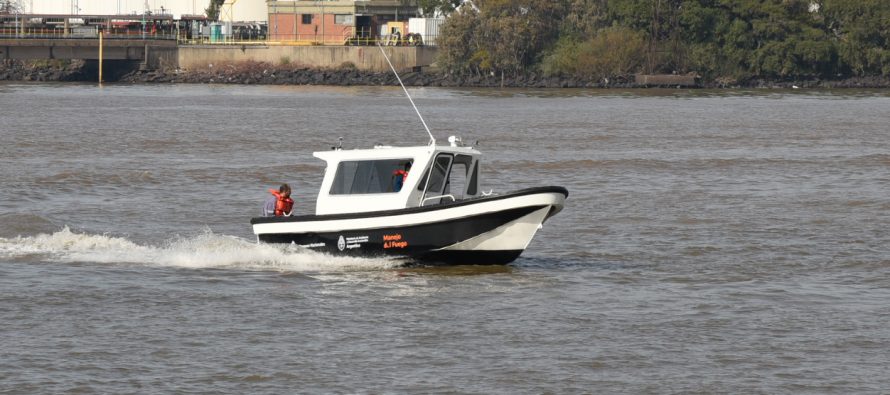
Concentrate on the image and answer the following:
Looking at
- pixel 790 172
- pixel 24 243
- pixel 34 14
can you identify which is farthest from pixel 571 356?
pixel 34 14

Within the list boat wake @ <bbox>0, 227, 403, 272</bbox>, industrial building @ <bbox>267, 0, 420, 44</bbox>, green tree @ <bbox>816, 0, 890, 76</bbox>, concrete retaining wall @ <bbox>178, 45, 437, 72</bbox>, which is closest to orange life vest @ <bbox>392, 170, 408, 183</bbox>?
boat wake @ <bbox>0, 227, 403, 272</bbox>

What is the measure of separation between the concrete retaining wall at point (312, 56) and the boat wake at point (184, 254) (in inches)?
3715

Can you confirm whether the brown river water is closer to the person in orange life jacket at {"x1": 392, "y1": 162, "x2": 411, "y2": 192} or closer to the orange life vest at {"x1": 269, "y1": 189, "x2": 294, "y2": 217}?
the orange life vest at {"x1": 269, "y1": 189, "x2": 294, "y2": 217}

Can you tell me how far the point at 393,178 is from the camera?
24.6 metres

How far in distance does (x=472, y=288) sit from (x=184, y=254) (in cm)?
568

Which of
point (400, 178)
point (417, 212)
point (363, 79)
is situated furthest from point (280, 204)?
point (363, 79)

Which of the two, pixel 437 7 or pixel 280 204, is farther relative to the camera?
pixel 437 7

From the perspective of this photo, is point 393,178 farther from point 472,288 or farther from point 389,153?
point 472,288

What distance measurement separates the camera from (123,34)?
133 metres

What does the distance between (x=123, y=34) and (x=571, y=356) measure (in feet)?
392

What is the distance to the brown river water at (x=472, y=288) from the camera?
1811 centimetres

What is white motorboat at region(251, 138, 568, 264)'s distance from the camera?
23734 mm

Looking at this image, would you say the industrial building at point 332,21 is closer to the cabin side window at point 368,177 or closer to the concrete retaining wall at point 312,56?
the concrete retaining wall at point 312,56

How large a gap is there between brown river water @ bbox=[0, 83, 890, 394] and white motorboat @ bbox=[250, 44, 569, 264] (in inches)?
15.8
